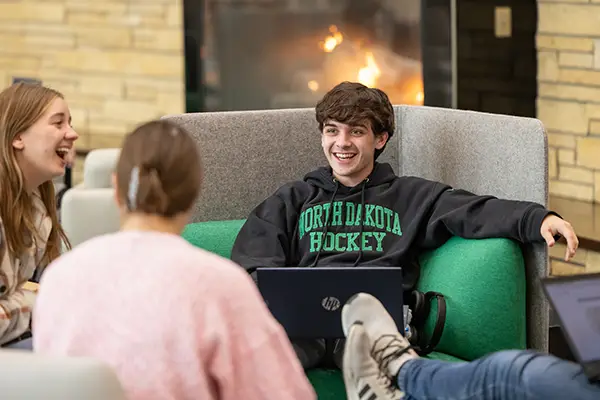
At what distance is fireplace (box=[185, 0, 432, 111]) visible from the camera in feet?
15.9

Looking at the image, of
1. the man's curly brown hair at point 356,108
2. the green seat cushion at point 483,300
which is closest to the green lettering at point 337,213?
the man's curly brown hair at point 356,108

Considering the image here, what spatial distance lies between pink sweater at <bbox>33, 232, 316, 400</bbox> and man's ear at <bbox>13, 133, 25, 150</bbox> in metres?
0.86

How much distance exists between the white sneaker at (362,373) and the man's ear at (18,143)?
2.65ft

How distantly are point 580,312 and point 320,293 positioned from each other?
580 mm

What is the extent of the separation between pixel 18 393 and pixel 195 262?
0.29 meters

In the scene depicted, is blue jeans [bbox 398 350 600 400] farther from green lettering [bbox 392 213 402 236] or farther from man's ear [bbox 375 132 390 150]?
man's ear [bbox 375 132 390 150]

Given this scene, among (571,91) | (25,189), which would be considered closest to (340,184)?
(25,189)

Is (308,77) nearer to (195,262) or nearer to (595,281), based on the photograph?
(595,281)

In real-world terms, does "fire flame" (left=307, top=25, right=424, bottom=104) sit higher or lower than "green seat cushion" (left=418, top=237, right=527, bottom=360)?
higher

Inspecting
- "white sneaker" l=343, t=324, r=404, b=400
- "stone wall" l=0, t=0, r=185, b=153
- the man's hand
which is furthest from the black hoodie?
"stone wall" l=0, t=0, r=185, b=153

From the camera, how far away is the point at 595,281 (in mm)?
2117

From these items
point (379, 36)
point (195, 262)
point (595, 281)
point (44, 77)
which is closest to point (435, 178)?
point (595, 281)

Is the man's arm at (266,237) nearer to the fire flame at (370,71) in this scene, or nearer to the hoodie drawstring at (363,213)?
the hoodie drawstring at (363,213)

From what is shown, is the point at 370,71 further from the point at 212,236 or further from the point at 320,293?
the point at 320,293
